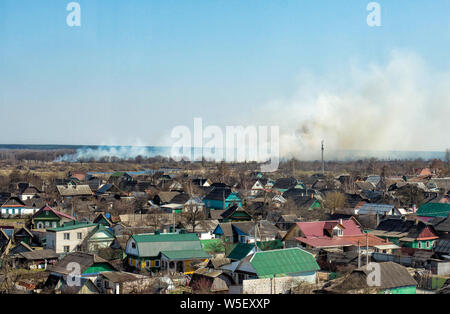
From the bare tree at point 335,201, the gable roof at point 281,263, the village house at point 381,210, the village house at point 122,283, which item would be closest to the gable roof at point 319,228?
the gable roof at point 281,263

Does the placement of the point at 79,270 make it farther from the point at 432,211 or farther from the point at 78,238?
the point at 432,211

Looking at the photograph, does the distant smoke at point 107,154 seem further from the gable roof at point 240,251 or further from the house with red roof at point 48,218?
the gable roof at point 240,251

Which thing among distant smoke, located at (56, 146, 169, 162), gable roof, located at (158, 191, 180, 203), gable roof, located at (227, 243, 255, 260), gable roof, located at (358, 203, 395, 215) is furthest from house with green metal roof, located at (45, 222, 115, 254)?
distant smoke, located at (56, 146, 169, 162)

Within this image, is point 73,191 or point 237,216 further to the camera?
point 73,191

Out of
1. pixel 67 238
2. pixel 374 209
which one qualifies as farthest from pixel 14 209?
pixel 374 209

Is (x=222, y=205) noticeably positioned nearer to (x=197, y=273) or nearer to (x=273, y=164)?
(x=197, y=273)
